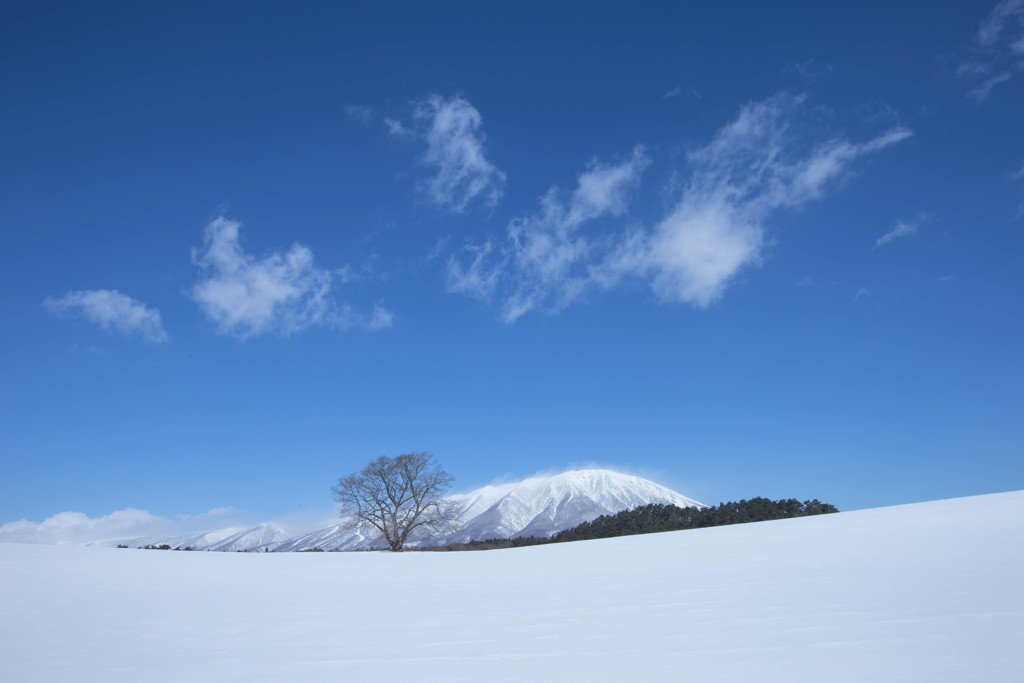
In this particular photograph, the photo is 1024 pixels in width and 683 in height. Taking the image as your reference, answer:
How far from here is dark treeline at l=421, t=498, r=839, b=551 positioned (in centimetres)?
2927

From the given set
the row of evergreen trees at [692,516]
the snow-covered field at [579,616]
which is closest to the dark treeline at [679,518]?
the row of evergreen trees at [692,516]

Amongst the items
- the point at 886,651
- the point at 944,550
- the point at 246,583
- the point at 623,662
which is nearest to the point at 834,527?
the point at 944,550

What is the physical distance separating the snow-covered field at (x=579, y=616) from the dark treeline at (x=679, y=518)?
16888mm

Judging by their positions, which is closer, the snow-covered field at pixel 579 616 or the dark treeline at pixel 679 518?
the snow-covered field at pixel 579 616

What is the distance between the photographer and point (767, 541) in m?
13.4

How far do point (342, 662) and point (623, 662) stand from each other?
287 cm

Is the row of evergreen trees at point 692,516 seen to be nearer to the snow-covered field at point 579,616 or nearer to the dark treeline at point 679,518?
the dark treeline at point 679,518

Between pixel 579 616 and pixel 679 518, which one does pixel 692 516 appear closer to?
pixel 679 518

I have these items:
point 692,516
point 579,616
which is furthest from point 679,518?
point 579,616

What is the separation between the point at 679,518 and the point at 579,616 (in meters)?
27.6

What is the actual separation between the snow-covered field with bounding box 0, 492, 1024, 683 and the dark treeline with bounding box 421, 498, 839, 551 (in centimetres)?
1689

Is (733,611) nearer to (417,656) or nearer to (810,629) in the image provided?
(810,629)

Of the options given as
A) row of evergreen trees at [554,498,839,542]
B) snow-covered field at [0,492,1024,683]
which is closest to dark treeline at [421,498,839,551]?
row of evergreen trees at [554,498,839,542]

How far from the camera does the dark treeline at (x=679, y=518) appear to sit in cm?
2927
